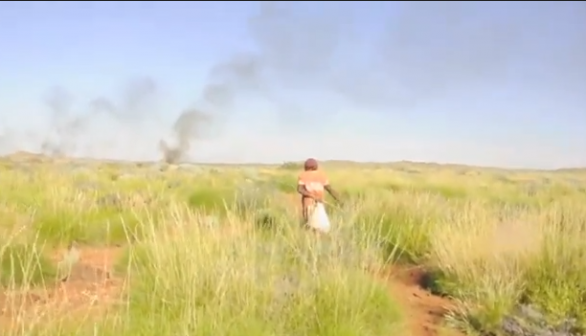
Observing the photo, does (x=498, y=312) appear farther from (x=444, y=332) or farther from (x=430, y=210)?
(x=430, y=210)

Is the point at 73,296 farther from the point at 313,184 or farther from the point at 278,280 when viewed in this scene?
the point at 313,184

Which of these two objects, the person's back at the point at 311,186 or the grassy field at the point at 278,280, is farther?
the person's back at the point at 311,186

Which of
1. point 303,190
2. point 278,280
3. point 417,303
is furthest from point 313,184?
point 278,280

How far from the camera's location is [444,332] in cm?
598

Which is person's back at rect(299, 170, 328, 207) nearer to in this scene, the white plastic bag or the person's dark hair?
the person's dark hair

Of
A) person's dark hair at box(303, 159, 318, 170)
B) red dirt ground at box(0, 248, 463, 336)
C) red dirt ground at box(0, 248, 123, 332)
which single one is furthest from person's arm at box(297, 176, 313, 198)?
red dirt ground at box(0, 248, 123, 332)

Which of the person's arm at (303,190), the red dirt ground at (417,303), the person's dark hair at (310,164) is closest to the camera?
the red dirt ground at (417,303)

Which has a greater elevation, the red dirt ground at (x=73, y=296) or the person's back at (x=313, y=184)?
the person's back at (x=313, y=184)

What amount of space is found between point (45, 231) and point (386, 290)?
469 cm

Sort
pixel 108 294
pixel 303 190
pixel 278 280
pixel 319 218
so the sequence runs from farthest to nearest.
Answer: pixel 303 190, pixel 319 218, pixel 278 280, pixel 108 294

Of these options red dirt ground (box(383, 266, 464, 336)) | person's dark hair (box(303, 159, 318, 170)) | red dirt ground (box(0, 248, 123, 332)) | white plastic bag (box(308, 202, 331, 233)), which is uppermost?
person's dark hair (box(303, 159, 318, 170))

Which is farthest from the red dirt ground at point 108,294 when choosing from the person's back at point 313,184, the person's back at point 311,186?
the person's back at point 313,184

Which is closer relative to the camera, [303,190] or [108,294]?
[108,294]

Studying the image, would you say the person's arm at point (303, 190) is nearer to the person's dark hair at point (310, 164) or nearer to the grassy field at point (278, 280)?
the person's dark hair at point (310, 164)
